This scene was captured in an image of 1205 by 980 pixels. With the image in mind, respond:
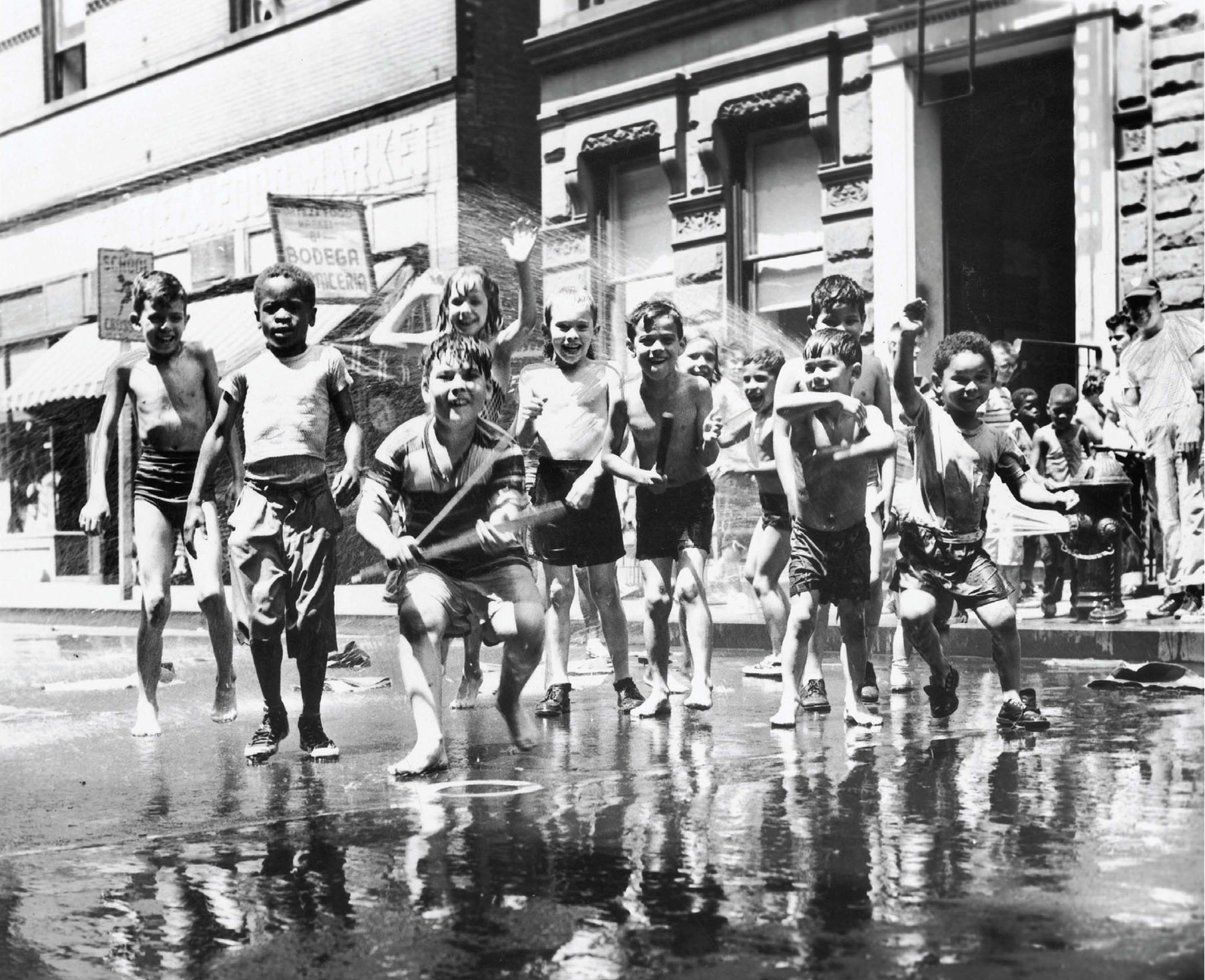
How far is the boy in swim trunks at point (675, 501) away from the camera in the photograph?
7484mm

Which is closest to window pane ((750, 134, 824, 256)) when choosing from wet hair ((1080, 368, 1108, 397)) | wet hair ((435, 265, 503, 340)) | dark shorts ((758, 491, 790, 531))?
wet hair ((1080, 368, 1108, 397))

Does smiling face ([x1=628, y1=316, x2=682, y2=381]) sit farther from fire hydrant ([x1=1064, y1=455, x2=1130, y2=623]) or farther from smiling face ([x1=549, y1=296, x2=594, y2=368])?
fire hydrant ([x1=1064, y1=455, x2=1130, y2=623])

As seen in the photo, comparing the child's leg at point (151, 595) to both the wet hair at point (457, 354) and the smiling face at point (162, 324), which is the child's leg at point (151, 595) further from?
the wet hair at point (457, 354)

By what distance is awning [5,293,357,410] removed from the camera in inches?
799

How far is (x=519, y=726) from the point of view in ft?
20.1

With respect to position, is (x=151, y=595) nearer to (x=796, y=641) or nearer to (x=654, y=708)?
(x=654, y=708)

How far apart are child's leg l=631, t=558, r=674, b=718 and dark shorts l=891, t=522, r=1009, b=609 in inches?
45.4

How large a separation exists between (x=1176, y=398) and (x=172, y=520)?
663 cm

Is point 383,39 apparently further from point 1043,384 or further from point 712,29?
point 1043,384

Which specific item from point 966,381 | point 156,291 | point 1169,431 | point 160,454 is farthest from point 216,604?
point 1169,431

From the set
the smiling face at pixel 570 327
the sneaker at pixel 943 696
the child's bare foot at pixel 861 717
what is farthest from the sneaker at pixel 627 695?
the smiling face at pixel 570 327

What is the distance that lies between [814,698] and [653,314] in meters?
1.69

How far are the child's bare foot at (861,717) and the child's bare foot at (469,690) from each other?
1857mm

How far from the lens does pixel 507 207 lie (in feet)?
69.3
